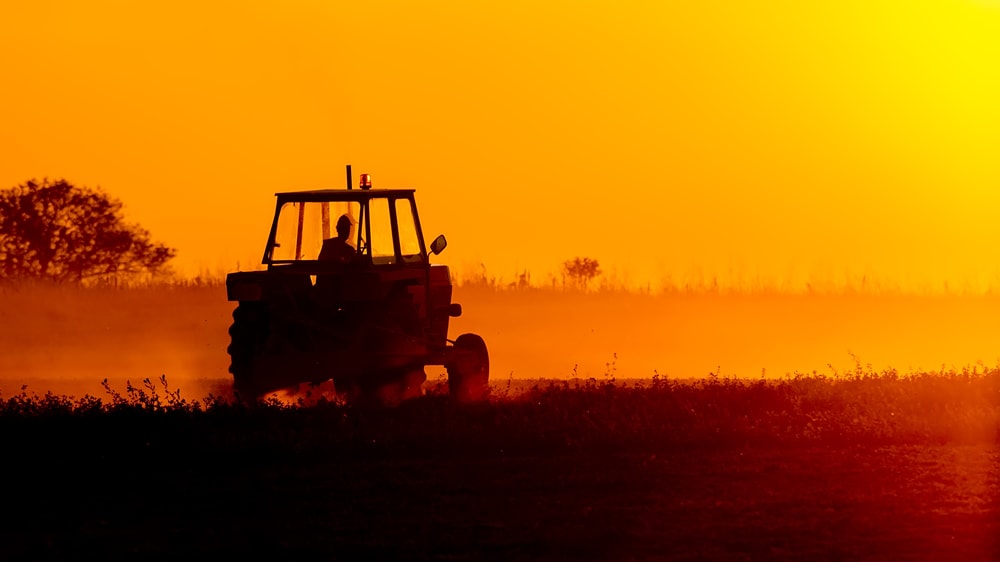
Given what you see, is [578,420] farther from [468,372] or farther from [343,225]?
[343,225]

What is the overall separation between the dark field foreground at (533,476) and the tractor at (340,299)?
1.98ft

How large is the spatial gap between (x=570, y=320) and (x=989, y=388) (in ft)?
50.5

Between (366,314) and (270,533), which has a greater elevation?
(366,314)

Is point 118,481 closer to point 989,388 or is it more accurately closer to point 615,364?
point 989,388

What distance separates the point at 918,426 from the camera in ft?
55.3

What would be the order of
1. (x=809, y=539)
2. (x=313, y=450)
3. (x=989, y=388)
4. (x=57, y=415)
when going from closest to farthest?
1. (x=809, y=539)
2. (x=313, y=450)
3. (x=57, y=415)
4. (x=989, y=388)

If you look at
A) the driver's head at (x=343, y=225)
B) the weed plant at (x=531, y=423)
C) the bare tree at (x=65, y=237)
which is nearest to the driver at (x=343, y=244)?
the driver's head at (x=343, y=225)

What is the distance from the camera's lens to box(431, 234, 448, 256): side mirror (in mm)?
17203

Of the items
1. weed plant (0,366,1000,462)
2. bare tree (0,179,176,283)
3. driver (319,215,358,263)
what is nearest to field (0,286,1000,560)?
weed plant (0,366,1000,462)

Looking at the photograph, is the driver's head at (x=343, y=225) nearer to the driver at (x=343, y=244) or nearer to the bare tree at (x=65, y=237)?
the driver at (x=343, y=244)

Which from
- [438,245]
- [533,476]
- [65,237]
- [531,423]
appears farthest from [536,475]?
[65,237]

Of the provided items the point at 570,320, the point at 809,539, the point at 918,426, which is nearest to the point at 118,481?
the point at 809,539

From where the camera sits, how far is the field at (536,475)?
11.3 metres

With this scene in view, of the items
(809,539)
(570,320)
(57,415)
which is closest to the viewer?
(809,539)
